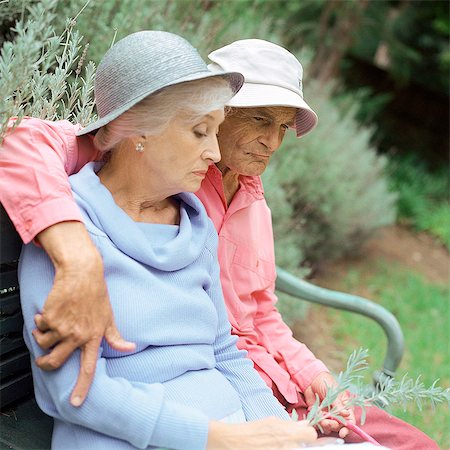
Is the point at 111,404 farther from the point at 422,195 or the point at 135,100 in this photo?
the point at 422,195

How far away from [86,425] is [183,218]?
23.2 inches

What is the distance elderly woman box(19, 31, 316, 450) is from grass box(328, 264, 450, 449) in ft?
7.37

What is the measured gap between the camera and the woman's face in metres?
1.65

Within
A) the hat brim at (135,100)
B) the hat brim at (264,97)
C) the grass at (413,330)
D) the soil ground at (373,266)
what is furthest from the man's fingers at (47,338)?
the soil ground at (373,266)

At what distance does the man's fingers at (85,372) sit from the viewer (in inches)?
55.7

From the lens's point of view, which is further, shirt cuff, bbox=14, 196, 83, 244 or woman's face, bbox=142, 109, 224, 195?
woman's face, bbox=142, 109, 224, 195

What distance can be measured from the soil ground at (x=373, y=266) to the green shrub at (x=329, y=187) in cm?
18

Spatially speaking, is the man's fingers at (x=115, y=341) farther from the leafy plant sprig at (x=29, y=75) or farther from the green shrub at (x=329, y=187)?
the green shrub at (x=329, y=187)

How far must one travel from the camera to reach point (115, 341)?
148cm

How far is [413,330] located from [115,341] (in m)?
4.35

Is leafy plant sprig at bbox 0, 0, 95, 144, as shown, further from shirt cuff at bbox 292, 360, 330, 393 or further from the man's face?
shirt cuff at bbox 292, 360, 330, 393

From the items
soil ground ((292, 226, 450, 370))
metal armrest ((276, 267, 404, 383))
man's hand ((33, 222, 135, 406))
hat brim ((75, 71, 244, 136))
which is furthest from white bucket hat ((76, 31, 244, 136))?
soil ground ((292, 226, 450, 370))

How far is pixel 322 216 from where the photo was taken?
229 inches

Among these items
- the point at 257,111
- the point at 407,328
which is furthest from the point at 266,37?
the point at 257,111
